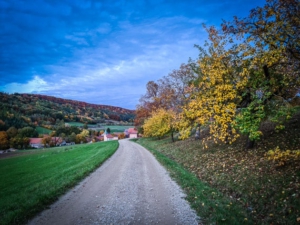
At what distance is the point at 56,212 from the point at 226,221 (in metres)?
6.19

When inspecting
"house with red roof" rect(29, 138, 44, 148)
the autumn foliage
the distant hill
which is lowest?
"house with red roof" rect(29, 138, 44, 148)

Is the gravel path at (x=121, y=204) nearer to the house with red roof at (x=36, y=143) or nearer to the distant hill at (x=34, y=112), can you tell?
the house with red roof at (x=36, y=143)

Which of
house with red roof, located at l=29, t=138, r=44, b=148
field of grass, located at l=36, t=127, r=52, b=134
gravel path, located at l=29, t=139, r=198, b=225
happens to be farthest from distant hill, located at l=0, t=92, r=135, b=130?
gravel path, located at l=29, t=139, r=198, b=225

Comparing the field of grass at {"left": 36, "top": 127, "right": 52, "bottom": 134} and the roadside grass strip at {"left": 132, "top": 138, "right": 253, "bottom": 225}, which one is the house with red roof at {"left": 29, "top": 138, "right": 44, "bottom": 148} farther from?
the roadside grass strip at {"left": 132, "top": 138, "right": 253, "bottom": 225}

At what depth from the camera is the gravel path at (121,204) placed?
21.8 feet

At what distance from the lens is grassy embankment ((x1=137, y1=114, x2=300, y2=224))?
677 cm

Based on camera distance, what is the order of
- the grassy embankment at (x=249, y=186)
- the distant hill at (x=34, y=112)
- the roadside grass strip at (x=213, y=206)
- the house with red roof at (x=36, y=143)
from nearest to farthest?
the roadside grass strip at (x=213, y=206)
the grassy embankment at (x=249, y=186)
the house with red roof at (x=36, y=143)
the distant hill at (x=34, y=112)

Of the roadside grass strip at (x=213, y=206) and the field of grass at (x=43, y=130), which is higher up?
the field of grass at (x=43, y=130)

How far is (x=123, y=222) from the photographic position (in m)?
6.48

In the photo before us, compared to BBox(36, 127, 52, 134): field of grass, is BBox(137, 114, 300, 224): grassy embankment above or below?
below

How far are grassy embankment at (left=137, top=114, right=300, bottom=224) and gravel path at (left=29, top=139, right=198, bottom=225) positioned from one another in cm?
77

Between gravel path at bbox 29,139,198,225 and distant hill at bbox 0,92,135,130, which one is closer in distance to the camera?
A: gravel path at bbox 29,139,198,225

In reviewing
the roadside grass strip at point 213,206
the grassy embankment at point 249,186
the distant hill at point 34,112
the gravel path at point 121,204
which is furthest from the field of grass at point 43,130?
the roadside grass strip at point 213,206

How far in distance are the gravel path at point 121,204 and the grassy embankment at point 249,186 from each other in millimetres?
767
